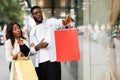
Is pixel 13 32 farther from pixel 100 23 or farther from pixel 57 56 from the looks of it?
pixel 100 23

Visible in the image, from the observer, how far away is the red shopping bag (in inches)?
195

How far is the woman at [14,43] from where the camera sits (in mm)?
4883

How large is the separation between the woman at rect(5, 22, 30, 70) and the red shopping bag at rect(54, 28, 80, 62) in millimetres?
452

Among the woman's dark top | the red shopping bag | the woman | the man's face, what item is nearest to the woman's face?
the woman

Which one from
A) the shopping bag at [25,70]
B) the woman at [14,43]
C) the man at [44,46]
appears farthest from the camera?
the man at [44,46]

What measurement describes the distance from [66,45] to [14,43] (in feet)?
2.42

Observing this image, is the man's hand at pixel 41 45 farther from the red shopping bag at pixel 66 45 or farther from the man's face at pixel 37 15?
the man's face at pixel 37 15

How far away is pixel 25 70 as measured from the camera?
473cm

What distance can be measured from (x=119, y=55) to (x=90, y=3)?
3.68 ft

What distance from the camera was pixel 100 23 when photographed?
571cm

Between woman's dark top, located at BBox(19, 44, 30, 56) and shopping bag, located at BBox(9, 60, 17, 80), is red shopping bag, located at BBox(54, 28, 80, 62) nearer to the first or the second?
woman's dark top, located at BBox(19, 44, 30, 56)

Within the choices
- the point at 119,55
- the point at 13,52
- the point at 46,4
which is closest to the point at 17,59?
the point at 13,52

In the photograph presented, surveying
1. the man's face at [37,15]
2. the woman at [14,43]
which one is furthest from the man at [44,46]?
the woman at [14,43]

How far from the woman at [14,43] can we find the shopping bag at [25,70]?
6.4 inches
